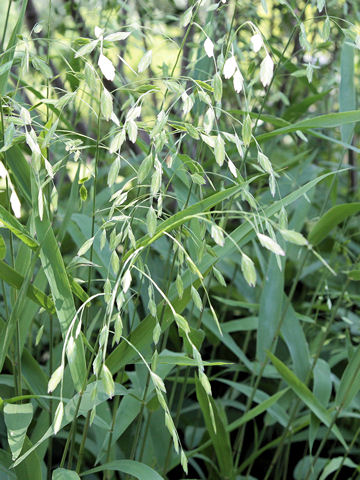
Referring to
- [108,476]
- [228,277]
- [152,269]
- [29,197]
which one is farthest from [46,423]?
[228,277]

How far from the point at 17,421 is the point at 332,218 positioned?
37 cm

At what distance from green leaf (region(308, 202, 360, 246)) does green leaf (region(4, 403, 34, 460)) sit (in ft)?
1.13

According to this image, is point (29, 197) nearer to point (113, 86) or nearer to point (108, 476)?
point (108, 476)

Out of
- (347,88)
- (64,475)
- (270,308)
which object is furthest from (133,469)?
(347,88)

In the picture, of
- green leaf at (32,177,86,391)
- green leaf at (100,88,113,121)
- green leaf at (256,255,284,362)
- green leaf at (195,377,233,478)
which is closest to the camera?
green leaf at (100,88,113,121)

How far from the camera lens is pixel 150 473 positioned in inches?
21.3

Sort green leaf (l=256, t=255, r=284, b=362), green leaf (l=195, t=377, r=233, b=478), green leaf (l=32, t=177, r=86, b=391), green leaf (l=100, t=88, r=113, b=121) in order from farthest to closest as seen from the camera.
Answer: green leaf (l=256, t=255, r=284, b=362)
green leaf (l=195, t=377, r=233, b=478)
green leaf (l=32, t=177, r=86, b=391)
green leaf (l=100, t=88, r=113, b=121)

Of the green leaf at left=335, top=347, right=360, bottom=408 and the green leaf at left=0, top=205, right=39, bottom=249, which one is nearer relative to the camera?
the green leaf at left=0, top=205, right=39, bottom=249

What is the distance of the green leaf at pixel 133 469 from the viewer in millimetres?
540

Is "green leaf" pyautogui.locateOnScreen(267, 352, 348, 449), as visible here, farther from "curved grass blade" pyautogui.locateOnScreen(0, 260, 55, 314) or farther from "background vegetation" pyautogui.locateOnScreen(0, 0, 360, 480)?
"curved grass blade" pyautogui.locateOnScreen(0, 260, 55, 314)

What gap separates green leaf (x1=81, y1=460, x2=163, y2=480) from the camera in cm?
54

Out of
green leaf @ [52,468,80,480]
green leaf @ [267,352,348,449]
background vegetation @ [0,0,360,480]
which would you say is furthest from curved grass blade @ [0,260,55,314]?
green leaf @ [267,352,348,449]

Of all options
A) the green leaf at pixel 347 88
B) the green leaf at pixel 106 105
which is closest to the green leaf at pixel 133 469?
the green leaf at pixel 106 105

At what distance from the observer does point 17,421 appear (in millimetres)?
502
